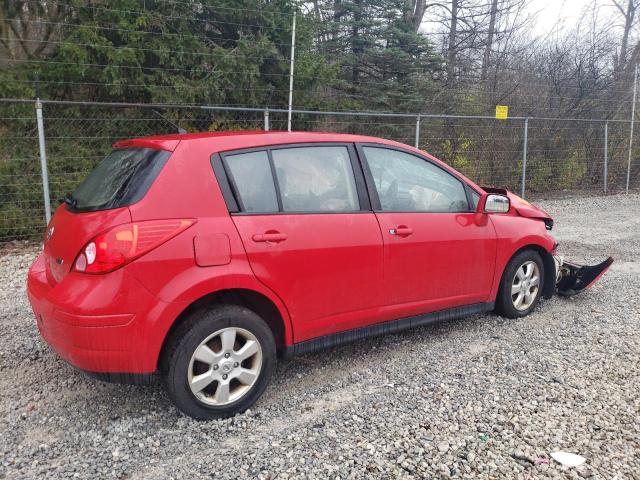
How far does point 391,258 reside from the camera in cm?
369

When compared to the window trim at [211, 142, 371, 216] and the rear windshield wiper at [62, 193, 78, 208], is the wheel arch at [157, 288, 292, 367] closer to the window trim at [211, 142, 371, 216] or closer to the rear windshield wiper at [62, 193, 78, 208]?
the window trim at [211, 142, 371, 216]

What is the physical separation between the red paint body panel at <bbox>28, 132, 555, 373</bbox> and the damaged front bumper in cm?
173

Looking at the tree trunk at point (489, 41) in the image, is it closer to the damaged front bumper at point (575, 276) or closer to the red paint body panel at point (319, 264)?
the damaged front bumper at point (575, 276)

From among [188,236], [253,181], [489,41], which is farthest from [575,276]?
[489,41]

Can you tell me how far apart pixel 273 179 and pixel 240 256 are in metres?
0.57

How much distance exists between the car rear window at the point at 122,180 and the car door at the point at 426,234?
1474 mm

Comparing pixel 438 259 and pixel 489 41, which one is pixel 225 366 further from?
pixel 489 41

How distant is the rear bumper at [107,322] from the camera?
8.99ft

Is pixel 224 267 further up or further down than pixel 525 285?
further up

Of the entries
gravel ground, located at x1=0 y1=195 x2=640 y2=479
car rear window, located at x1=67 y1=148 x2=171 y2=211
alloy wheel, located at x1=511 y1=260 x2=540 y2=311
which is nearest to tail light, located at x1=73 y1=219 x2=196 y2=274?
car rear window, located at x1=67 y1=148 x2=171 y2=211

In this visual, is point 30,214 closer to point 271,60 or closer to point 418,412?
point 271,60

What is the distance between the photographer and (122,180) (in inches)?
121

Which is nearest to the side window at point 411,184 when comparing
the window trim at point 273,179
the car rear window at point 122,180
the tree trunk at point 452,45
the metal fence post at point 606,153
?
the window trim at point 273,179

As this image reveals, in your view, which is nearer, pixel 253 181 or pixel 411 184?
pixel 253 181
